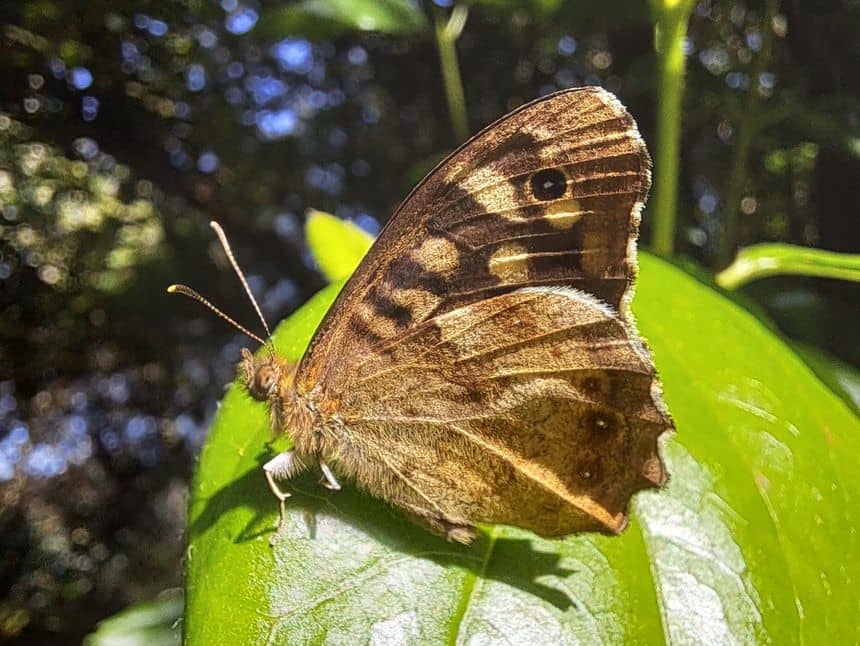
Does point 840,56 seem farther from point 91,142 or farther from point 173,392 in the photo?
point 173,392

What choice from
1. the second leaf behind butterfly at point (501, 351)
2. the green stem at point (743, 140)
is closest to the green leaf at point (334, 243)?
the second leaf behind butterfly at point (501, 351)

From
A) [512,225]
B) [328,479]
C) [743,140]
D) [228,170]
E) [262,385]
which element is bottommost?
[228,170]

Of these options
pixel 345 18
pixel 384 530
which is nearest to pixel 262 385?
pixel 384 530

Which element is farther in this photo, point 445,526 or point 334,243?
point 334,243

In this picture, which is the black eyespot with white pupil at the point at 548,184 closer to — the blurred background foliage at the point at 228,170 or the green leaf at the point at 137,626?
the blurred background foliage at the point at 228,170

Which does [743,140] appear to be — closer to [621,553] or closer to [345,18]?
[345,18]
